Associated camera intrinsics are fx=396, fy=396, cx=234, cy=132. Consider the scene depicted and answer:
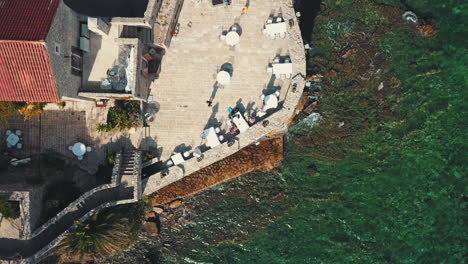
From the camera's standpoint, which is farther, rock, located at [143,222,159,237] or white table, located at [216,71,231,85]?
rock, located at [143,222,159,237]

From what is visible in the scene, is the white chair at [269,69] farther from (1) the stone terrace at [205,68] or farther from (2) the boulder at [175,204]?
(2) the boulder at [175,204]

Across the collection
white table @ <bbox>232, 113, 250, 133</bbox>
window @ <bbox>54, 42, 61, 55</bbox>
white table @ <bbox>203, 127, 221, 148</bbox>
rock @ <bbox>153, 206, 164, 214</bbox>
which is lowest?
rock @ <bbox>153, 206, 164, 214</bbox>

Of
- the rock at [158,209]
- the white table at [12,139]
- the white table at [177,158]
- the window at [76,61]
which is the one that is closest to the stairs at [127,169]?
the white table at [177,158]

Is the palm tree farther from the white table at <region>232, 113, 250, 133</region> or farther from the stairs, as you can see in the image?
the white table at <region>232, 113, 250, 133</region>

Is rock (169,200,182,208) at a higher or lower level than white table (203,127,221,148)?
lower

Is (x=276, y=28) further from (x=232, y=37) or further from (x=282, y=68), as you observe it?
(x=232, y=37)

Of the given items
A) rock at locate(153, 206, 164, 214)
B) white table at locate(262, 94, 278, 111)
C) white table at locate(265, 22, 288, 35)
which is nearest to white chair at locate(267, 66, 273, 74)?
white table at locate(262, 94, 278, 111)

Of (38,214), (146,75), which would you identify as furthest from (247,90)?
(38,214)

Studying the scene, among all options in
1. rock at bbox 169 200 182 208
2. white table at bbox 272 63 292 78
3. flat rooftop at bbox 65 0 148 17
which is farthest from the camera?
rock at bbox 169 200 182 208
